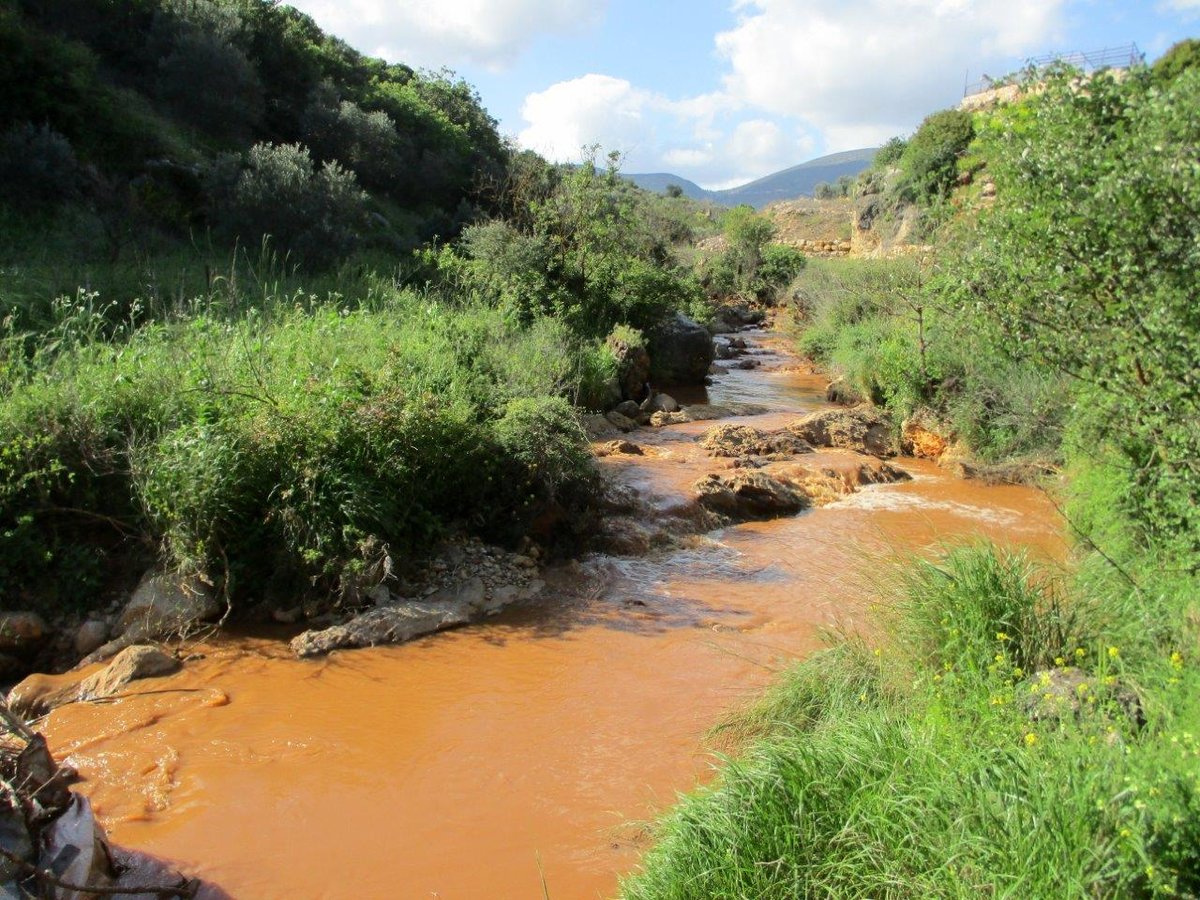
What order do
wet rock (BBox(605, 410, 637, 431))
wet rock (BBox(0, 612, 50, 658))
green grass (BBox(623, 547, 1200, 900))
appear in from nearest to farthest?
green grass (BBox(623, 547, 1200, 900))
wet rock (BBox(0, 612, 50, 658))
wet rock (BBox(605, 410, 637, 431))

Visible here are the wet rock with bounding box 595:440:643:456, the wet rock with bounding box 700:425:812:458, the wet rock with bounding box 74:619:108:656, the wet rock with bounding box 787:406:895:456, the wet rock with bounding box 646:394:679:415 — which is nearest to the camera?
the wet rock with bounding box 74:619:108:656

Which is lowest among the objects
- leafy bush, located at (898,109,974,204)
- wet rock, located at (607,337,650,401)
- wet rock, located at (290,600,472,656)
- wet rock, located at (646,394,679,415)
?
wet rock, located at (290,600,472,656)

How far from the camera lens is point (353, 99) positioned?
23453mm

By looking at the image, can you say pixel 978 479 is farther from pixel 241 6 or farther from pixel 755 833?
pixel 241 6

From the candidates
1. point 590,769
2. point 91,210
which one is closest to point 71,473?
point 590,769

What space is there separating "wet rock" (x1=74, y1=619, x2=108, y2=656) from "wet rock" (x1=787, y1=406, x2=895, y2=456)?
965 centimetres

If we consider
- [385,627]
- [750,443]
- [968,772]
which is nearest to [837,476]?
[750,443]

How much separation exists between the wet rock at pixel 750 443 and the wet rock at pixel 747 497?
64.0 inches

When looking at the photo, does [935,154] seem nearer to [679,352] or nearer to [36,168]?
[679,352]

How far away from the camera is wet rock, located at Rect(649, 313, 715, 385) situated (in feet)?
61.2

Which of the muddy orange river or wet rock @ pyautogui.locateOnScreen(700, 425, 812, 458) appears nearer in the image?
the muddy orange river

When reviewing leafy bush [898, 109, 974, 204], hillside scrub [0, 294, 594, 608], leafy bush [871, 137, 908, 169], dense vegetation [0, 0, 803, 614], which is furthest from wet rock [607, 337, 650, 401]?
leafy bush [871, 137, 908, 169]

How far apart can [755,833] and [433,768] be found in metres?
2.30

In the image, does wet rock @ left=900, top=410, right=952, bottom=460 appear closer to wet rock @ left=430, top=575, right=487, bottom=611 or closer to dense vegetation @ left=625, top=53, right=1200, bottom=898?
dense vegetation @ left=625, top=53, right=1200, bottom=898
